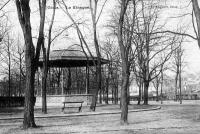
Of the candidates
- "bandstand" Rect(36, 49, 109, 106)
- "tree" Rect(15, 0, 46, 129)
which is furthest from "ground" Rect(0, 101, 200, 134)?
"bandstand" Rect(36, 49, 109, 106)

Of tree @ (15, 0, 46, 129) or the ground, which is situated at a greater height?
tree @ (15, 0, 46, 129)

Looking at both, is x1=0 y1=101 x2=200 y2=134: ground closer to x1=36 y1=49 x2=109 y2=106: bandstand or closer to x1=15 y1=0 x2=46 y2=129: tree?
x1=15 y1=0 x2=46 y2=129: tree

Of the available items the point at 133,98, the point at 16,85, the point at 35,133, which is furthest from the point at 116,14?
the point at 16,85

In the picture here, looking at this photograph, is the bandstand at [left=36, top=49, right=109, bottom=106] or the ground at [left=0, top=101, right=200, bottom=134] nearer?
the ground at [left=0, top=101, right=200, bottom=134]

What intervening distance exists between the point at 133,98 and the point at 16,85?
Answer: 25.7 meters

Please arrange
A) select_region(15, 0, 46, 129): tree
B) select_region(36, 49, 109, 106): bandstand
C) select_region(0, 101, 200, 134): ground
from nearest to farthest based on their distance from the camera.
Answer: select_region(0, 101, 200, 134): ground
select_region(15, 0, 46, 129): tree
select_region(36, 49, 109, 106): bandstand

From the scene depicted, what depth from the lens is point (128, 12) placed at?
27.9 m

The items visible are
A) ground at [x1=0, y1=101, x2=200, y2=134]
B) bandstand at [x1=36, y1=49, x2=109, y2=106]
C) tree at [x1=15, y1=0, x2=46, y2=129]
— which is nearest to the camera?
ground at [x1=0, y1=101, x2=200, y2=134]

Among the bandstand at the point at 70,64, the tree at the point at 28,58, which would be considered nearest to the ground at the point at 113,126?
the tree at the point at 28,58

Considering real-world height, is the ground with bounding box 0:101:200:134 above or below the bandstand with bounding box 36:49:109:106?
below

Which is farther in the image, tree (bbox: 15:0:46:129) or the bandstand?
the bandstand

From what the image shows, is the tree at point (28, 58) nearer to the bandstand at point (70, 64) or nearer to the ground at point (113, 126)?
the ground at point (113, 126)

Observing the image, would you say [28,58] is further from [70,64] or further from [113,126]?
[70,64]

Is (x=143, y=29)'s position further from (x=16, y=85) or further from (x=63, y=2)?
(x=16, y=85)
